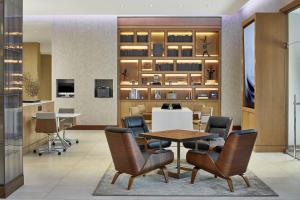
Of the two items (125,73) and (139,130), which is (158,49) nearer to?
(125,73)

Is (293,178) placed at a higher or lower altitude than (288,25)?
lower

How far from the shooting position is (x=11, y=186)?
19.3ft

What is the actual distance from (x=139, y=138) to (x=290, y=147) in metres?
3.96

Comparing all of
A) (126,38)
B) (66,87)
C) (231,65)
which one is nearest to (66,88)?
(66,87)

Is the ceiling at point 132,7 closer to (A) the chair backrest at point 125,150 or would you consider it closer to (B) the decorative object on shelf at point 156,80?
(B) the decorative object on shelf at point 156,80

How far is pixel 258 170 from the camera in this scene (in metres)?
7.62

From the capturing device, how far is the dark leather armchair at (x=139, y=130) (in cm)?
765

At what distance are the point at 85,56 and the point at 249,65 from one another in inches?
234

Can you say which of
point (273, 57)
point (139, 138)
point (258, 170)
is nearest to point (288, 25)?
point (273, 57)

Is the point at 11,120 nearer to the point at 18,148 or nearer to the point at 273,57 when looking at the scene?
the point at 18,148

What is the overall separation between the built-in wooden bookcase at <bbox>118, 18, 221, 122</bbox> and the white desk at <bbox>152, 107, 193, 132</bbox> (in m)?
3.26

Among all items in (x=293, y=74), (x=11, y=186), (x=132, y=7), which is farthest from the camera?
(x=132, y=7)

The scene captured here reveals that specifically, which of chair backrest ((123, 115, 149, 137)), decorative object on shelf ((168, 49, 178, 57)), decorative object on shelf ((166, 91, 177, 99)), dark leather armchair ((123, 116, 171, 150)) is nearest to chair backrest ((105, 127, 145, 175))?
dark leather armchair ((123, 116, 171, 150))

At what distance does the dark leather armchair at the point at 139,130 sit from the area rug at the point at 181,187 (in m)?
0.83
